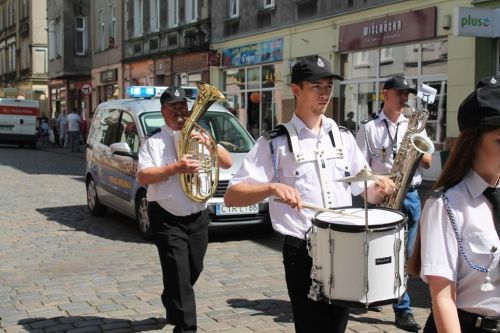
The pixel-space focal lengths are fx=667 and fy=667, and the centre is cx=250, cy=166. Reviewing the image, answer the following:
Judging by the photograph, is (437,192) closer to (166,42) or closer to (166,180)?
(166,180)

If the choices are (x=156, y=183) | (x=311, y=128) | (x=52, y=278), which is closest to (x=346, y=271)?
(x=311, y=128)

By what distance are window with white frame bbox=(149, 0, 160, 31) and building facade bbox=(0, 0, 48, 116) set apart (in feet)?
75.3

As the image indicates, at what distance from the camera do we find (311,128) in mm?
3510

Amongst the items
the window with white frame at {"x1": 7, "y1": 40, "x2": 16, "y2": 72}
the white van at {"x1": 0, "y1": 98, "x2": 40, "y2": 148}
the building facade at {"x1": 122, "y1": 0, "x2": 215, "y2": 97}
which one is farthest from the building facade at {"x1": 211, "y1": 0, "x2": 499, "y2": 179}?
the window with white frame at {"x1": 7, "y1": 40, "x2": 16, "y2": 72}

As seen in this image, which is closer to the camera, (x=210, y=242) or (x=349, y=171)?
(x=349, y=171)

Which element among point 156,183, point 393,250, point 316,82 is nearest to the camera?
point 393,250

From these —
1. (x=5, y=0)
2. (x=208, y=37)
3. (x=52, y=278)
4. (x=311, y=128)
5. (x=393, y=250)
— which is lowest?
(x=52, y=278)

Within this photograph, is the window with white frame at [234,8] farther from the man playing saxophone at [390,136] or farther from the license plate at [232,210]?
the man playing saxophone at [390,136]

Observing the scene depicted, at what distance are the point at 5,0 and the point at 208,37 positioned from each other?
44.4m

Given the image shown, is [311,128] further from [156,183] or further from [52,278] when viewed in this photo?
[52,278]

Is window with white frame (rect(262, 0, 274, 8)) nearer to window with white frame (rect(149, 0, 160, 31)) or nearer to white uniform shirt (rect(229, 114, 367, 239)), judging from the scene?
window with white frame (rect(149, 0, 160, 31))

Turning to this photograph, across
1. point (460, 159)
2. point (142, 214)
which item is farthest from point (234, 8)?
point (460, 159)

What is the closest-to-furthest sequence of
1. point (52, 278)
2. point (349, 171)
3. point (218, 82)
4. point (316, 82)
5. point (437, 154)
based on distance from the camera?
1. point (316, 82)
2. point (349, 171)
3. point (52, 278)
4. point (437, 154)
5. point (218, 82)

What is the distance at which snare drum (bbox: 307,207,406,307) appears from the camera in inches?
111
